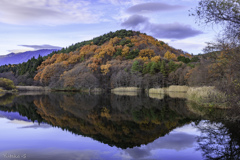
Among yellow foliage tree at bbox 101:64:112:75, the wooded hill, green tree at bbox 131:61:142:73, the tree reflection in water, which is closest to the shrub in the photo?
the wooded hill

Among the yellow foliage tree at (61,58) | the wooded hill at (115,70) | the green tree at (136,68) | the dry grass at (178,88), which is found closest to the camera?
the dry grass at (178,88)

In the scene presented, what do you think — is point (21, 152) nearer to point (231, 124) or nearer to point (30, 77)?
point (231, 124)

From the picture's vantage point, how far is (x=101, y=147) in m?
8.97

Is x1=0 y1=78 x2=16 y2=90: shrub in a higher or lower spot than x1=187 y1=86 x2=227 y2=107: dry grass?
higher

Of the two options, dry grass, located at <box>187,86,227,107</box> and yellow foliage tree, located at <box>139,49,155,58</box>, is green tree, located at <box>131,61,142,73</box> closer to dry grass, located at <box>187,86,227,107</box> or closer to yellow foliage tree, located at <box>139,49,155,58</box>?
yellow foliage tree, located at <box>139,49,155,58</box>

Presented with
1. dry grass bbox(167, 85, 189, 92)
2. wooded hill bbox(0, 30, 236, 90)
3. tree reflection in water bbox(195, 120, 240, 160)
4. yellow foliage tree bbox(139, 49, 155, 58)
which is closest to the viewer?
tree reflection in water bbox(195, 120, 240, 160)

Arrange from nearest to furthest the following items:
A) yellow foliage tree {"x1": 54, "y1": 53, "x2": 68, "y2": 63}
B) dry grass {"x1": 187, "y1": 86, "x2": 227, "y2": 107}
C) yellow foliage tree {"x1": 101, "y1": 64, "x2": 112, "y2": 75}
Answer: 1. dry grass {"x1": 187, "y1": 86, "x2": 227, "y2": 107}
2. yellow foliage tree {"x1": 101, "y1": 64, "x2": 112, "y2": 75}
3. yellow foliage tree {"x1": 54, "y1": 53, "x2": 68, "y2": 63}

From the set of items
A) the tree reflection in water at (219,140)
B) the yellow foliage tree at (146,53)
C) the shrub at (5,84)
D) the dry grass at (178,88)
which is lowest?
the tree reflection in water at (219,140)

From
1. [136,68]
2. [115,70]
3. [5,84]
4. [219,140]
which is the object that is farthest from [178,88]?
[5,84]

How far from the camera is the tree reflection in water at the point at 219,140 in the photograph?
314 inches

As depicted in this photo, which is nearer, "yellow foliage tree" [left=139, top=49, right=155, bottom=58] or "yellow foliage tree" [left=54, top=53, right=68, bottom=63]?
"yellow foliage tree" [left=139, top=49, right=155, bottom=58]

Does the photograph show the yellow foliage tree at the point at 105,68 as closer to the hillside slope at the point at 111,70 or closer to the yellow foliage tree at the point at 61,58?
the hillside slope at the point at 111,70

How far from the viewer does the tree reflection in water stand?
7.97 metres

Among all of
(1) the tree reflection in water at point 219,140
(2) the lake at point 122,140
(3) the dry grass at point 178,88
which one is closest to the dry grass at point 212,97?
(2) the lake at point 122,140
